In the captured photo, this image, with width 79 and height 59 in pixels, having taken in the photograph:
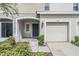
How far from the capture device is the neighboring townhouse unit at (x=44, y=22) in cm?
1116

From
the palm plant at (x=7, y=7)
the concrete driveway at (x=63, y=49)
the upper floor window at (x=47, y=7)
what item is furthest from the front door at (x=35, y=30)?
the palm plant at (x=7, y=7)

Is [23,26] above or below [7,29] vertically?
above

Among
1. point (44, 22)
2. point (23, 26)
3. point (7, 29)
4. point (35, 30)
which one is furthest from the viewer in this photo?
point (44, 22)

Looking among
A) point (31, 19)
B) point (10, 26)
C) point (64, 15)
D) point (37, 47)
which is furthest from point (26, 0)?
point (64, 15)

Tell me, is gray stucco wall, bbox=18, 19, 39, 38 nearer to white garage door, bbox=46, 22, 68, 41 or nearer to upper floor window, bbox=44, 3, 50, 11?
white garage door, bbox=46, 22, 68, 41

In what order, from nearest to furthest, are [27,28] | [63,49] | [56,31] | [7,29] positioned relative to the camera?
1. [63,49]
2. [27,28]
3. [7,29]
4. [56,31]

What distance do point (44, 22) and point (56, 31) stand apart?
1.16 metres

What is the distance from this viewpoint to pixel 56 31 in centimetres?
1278

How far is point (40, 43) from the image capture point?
35.8 feet

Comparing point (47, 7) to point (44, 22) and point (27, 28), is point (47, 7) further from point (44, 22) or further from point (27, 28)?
point (27, 28)

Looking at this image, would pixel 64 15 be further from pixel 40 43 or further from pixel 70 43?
pixel 40 43

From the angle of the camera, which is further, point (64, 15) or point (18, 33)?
point (64, 15)

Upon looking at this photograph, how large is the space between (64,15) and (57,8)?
876mm

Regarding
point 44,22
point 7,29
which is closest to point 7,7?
point 7,29
